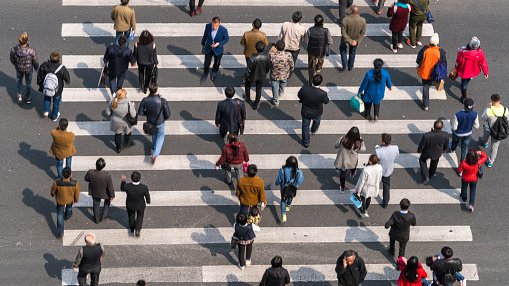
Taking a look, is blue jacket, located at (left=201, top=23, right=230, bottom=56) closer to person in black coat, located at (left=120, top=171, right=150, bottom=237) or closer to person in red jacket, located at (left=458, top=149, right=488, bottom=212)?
person in black coat, located at (left=120, top=171, right=150, bottom=237)

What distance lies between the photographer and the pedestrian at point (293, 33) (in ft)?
86.0

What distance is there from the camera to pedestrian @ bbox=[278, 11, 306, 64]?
1032 inches

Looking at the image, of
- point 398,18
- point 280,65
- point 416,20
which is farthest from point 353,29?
point 280,65

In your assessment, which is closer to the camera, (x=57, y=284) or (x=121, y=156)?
(x=57, y=284)

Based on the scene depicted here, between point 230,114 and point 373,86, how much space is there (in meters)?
3.25

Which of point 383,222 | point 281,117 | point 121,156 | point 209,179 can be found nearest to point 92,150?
point 121,156

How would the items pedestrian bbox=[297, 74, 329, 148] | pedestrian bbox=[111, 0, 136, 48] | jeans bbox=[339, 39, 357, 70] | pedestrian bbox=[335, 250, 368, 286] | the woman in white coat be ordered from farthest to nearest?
jeans bbox=[339, 39, 357, 70] → pedestrian bbox=[111, 0, 136, 48] → pedestrian bbox=[297, 74, 329, 148] → the woman in white coat → pedestrian bbox=[335, 250, 368, 286]

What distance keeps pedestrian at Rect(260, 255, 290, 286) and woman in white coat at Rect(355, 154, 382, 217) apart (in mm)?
2960

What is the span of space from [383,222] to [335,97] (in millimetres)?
3883

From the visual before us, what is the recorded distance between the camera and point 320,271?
22719 millimetres

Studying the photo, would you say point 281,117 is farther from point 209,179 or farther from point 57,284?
point 57,284

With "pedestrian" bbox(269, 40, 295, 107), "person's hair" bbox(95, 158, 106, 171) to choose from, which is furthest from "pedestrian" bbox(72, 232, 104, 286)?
"pedestrian" bbox(269, 40, 295, 107)

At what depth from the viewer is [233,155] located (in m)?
23.5

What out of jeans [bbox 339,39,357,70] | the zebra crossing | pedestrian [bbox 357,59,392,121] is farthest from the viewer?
jeans [bbox 339,39,357,70]
